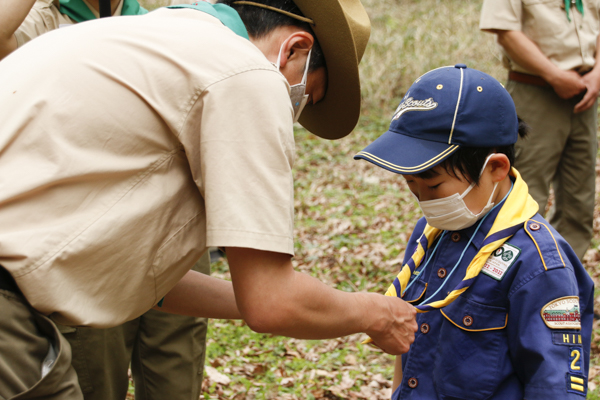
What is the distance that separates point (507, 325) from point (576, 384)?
28 centimetres

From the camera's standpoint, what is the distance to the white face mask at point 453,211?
2.16 meters

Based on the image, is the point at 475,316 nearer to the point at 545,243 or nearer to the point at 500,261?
the point at 500,261

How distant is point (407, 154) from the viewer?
7.04 feet

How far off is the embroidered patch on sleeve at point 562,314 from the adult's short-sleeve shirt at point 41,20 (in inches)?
96.5

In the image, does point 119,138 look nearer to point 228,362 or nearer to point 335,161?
point 228,362

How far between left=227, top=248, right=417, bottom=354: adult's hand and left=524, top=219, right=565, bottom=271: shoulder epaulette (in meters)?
0.56

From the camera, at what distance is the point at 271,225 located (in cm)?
153

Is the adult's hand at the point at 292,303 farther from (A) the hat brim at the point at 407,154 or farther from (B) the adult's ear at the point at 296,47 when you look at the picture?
(B) the adult's ear at the point at 296,47

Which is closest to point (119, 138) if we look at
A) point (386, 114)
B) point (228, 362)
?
point (228, 362)

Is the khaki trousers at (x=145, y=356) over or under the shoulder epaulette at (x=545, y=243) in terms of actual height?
under

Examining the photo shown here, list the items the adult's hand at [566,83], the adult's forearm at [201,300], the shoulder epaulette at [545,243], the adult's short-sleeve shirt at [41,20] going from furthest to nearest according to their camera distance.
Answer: the adult's hand at [566,83], the adult's short-sleeve shirt at [41,20], the adult's forearm at [201,300], the shoulder epaulette at [545,243]

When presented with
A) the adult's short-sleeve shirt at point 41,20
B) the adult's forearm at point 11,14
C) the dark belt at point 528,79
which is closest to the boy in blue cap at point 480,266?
the adult's forearm at point 11,14

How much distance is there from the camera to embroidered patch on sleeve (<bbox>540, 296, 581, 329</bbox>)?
1.87 m

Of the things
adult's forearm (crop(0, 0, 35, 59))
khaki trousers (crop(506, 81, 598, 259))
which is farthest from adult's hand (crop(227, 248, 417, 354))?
khaki trousers (crop(506, 81, 598, 259))
